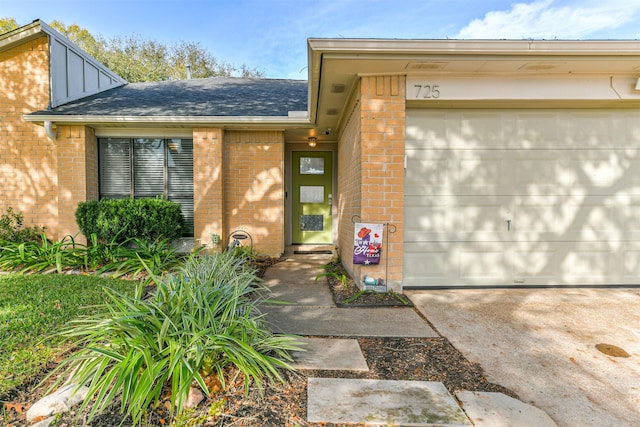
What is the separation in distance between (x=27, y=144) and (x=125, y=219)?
10.2 feet

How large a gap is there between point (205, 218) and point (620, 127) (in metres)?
6.45

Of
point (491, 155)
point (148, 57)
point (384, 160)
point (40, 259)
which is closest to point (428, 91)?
point (384, 160)

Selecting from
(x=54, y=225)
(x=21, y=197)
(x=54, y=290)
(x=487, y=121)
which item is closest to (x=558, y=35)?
(x=487, y=121)

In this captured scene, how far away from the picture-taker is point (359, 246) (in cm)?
361

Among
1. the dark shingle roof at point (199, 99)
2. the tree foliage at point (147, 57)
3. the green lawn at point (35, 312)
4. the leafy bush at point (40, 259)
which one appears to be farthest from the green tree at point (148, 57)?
the green lawn at point (35, 312)

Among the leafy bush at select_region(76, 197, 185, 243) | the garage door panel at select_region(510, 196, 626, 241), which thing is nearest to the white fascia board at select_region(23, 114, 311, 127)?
the leafy bush at select_region(76, 197, 185, 243)

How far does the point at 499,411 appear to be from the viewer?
63.2 inches

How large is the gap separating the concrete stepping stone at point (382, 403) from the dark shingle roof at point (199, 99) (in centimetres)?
491

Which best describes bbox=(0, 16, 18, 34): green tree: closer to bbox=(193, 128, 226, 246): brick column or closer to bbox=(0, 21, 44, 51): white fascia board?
bbox=(0, 21, 44, 51): white fascia board

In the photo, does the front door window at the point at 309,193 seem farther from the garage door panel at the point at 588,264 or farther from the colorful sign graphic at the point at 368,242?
the garage door panel at the point at 588,264

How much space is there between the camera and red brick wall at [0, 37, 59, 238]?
6.04 m

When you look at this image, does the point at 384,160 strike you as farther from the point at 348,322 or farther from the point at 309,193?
the point at 309,193

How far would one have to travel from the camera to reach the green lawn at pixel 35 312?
1.99 m

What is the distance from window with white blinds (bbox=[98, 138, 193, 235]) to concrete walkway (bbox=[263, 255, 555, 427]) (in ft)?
12.7
